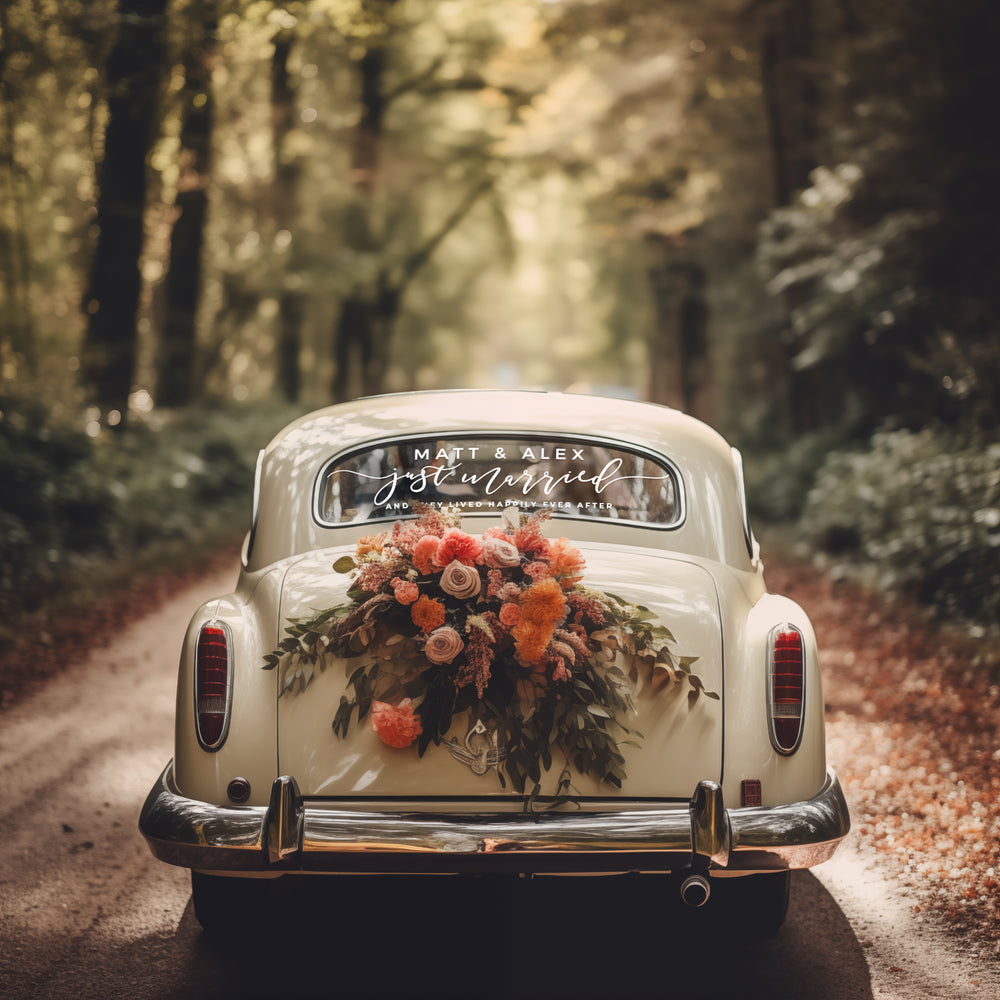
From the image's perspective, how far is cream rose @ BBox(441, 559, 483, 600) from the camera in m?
3.52

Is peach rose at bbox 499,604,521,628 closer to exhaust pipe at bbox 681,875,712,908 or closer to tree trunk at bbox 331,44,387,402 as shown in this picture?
exhaust pipe at bbox 681,875,712,908

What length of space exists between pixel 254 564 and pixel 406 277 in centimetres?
2284

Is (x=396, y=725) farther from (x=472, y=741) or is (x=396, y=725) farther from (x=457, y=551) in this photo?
(x=457, y=551)

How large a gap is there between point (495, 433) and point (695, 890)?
6.52ft

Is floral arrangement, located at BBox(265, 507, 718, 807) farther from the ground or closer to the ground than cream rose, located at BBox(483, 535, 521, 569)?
closer to the ground

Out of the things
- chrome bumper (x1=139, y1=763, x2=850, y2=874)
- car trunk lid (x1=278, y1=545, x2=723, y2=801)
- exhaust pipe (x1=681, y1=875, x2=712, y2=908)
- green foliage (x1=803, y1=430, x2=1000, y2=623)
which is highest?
car trunk lid (x1=278, y1=545, x2=723, y2=801)

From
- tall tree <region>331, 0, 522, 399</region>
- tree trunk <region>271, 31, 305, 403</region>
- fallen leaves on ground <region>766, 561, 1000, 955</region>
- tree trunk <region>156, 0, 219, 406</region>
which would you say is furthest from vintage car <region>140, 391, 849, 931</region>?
tall tree <region>331, 0, 522, 399</region>

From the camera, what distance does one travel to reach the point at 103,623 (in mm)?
9422

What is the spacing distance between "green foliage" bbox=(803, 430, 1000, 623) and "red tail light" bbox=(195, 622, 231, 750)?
19.9ft

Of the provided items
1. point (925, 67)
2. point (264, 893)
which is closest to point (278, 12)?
point (925, 67)

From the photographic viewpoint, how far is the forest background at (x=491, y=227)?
998 centimetres

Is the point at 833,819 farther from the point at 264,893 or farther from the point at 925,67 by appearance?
the point at 925,67

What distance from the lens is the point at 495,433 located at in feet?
14.5

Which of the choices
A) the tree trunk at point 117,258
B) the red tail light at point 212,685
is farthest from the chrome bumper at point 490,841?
the tree trunk at point 117,258
